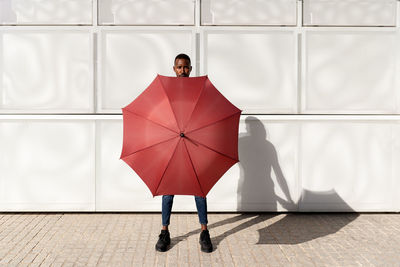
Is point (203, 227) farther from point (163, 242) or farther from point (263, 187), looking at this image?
point (263, 187)

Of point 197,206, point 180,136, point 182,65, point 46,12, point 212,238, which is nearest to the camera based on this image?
point 180,136

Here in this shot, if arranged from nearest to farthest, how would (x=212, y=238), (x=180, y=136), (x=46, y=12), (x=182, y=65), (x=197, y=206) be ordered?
(x=180, y=136), (x=182, y=65), (x=197, y=206), (x=212, y=238), (x=46, y=12)

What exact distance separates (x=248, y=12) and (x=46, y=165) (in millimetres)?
3718

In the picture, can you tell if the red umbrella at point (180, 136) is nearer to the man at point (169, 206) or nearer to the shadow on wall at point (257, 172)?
the man at point (169, 206)

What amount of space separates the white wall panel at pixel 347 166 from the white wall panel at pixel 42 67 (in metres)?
3.36

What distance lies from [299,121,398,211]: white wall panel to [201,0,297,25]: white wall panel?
1.62m

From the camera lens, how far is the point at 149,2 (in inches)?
238

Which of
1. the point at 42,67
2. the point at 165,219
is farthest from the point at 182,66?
the point at 42,67

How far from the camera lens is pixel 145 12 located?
6059 mm

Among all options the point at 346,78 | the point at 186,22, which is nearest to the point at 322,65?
the point at 346,78

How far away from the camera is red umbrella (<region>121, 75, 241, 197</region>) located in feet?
12.5

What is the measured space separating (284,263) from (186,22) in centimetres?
364

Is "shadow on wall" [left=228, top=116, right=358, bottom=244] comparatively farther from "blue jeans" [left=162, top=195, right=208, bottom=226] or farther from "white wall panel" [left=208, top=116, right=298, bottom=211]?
"blue jeans" [left=162, top=195, right=208, bottom=226]

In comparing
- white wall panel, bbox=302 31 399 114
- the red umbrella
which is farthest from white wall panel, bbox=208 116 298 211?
the red umbrella
